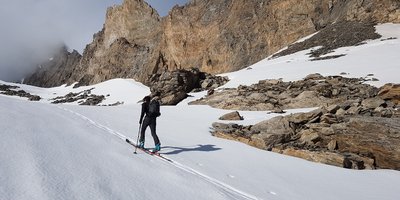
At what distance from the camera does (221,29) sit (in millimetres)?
72188

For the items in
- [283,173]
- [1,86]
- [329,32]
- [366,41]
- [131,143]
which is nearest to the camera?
[283,173]

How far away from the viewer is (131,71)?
98.0 meters

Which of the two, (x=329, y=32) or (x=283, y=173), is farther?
(x=329, y=32)

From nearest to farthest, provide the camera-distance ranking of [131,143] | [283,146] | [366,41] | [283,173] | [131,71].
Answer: [283,173]
[131,143]
[283,146]
[366,41]
[131,71]

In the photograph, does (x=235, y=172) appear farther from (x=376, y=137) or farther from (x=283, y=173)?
(x=376, y=137)

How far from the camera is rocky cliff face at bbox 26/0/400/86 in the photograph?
62.7 metres

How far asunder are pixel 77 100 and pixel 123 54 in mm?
38602

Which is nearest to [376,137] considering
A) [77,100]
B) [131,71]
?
[77,100]

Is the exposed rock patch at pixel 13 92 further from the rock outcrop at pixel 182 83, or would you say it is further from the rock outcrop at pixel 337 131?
the rock outcrop at pixel 337 131

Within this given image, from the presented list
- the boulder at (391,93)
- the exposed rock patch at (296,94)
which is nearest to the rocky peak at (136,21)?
the exposed rock patch at (296,94)

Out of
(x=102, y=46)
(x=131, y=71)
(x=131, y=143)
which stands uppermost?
(x=102, y=46)

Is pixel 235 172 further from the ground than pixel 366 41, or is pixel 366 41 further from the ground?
pixel 366 41

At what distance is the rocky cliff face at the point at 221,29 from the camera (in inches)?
2469

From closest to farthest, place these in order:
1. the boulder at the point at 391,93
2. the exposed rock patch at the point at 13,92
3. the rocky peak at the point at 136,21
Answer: the boulder at the point at 391,93
the exposed rock patch at the point at 13,92
the rocky peak at the point at 136,21
